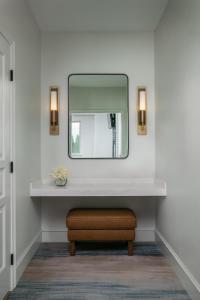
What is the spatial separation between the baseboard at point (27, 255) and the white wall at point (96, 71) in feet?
0.92

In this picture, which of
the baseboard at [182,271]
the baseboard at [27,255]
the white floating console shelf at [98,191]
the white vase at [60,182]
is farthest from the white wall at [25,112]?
the baseboard at [182,271]

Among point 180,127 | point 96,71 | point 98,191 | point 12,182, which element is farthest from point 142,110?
point 12,182

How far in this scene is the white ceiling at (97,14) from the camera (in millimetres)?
2916

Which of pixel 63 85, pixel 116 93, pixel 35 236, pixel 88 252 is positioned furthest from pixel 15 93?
pixel 88 252

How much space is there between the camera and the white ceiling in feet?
9.57

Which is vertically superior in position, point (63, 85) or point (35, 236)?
point (63, 85)

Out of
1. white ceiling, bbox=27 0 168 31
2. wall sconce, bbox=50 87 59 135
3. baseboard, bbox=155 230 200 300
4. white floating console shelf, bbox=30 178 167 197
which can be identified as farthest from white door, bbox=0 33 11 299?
baseboard, bbox=155 230 200 300

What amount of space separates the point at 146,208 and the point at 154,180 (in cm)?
41

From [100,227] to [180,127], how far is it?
58.7 inches

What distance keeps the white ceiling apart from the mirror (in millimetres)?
633

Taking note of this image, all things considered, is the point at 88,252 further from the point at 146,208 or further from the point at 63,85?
the point at 63,85

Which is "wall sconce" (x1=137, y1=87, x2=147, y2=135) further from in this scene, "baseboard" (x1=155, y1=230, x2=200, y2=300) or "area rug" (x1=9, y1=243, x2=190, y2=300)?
"area rug" (x1=9, y1=243, x2=190, y2=300)

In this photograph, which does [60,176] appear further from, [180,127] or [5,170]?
[180,127]

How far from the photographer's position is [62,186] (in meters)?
3.24
